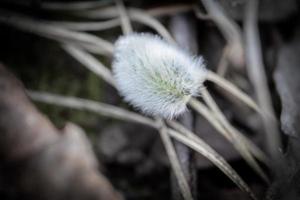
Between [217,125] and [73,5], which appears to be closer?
[217,125]

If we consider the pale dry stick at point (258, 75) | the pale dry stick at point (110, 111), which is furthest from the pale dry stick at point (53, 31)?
the pale dry stick at point (258, 75)

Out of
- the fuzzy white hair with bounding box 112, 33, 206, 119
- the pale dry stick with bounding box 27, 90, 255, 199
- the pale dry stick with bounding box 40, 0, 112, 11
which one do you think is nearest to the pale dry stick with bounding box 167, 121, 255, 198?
the pale dry stick with bounding box 27, 90, 255, 199

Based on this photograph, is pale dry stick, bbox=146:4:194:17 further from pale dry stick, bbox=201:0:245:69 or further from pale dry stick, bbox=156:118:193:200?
pale dry stick, bbox=156:118:193:200

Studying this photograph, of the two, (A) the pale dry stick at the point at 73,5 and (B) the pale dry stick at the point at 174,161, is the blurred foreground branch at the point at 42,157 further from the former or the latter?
(A) the pale dry stick at the point at 73,5

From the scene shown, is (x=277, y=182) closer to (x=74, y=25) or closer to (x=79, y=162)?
(x=79, y=162)

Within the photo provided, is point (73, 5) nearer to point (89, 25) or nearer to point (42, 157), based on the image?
point (89, 25)

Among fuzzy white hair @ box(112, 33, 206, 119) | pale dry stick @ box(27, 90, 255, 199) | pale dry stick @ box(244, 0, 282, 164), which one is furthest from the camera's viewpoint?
pale dry stick @ box(244, 0, 282, 164)

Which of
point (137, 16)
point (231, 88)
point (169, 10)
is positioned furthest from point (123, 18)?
point (231, 88)
